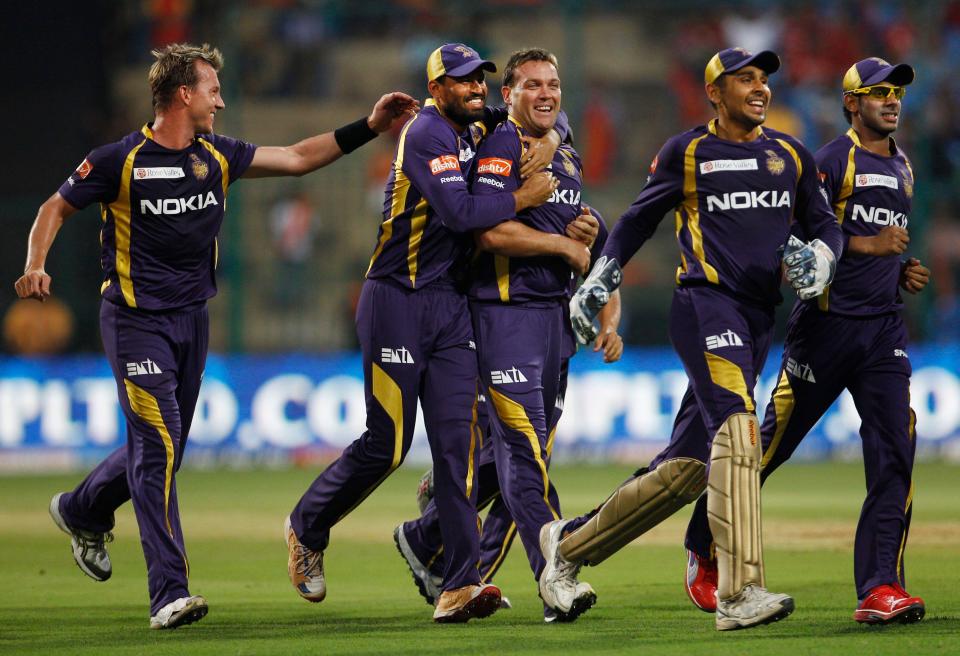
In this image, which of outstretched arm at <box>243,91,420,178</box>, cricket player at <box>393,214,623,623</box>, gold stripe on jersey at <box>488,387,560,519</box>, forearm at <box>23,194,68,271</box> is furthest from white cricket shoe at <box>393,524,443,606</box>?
forearm at <box>23,194,68,271</box>

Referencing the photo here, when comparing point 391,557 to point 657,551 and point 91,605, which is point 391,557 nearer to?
point 657,551

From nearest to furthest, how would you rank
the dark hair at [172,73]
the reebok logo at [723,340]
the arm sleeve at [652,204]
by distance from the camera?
the reebok logo at [723,340]
the arm sleeve at [652,204]
the dark hair at [172,73]

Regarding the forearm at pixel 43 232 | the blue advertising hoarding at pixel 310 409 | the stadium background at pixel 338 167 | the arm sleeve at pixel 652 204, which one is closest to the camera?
the arm sleeve at pixel 652 204

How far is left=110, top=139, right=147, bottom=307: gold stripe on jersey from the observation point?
727cm

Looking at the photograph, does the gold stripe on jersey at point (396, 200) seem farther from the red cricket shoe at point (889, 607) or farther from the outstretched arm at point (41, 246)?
the red cricket shoe at point (889, 607)

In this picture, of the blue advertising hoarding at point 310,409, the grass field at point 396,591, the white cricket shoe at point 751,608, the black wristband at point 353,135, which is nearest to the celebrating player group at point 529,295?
the black wristband at point 353,135

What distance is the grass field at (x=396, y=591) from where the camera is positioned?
635cm

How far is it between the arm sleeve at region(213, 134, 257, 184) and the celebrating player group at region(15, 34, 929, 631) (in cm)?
2

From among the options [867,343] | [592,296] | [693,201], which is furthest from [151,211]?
[867,343]

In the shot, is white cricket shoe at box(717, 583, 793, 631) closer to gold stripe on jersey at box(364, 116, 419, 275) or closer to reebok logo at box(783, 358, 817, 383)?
reebok logo at box(783, 358, 817, 383)

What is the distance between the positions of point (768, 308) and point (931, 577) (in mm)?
2383

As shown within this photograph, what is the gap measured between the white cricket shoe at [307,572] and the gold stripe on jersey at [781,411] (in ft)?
7.13

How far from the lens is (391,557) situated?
10062mm

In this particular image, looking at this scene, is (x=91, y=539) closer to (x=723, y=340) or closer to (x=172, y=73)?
(x=172, y=73)
